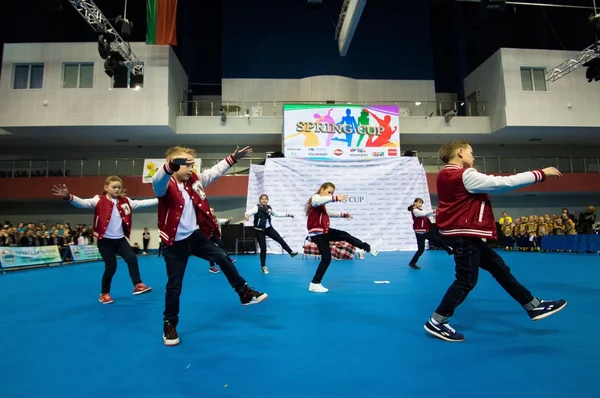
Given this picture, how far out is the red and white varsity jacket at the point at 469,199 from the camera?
115 inches

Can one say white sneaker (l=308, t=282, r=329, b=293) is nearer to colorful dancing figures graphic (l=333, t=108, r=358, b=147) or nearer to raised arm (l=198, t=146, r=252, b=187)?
raised arm (l=198, t=146, r=252, b=187)

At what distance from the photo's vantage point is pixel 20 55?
19.0 metres

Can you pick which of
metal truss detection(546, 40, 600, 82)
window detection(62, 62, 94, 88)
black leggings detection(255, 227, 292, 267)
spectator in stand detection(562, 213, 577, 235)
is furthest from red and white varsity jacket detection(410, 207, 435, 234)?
window detection(62, 62, 94, 88)

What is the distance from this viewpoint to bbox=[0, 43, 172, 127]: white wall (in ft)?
61.0

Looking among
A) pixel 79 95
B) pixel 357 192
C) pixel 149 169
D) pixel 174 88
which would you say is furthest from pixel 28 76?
pixel 357 192

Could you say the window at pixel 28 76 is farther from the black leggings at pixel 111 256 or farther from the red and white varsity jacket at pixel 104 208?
the black leggings at pixel 111 256

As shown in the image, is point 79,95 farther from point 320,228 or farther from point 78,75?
point 320,228

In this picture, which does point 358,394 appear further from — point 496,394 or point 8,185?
point 8,185

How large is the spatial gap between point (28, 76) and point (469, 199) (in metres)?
23.4

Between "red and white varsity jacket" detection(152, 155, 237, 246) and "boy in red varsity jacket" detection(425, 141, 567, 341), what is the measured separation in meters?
2.19

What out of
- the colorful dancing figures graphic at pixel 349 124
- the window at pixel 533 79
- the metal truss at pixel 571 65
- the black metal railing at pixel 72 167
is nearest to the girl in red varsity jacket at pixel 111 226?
the colorful dancing figures graphic at pixel 349 124

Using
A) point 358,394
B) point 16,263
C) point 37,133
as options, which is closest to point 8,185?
point 37,133

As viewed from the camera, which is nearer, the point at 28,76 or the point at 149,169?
the point at 149,169

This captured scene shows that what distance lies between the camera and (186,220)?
133 inches
